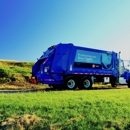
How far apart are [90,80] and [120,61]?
4.04 metres

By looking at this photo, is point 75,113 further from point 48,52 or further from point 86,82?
point 86,82

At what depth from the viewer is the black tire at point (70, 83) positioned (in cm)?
1482

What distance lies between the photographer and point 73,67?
50.4 feet

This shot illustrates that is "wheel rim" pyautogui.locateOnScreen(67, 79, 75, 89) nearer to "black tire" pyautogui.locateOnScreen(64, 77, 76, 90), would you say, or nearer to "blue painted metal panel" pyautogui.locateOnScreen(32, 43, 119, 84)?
"black tire" pyautogui.locateOnScreen(64, 77, 76, 90)

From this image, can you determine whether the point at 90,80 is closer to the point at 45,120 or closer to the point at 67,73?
the point at 67,73

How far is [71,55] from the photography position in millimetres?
15250

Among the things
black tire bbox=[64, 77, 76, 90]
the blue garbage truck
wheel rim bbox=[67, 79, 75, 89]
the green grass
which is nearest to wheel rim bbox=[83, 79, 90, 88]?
the blue garbage truck

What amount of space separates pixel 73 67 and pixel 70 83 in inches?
45.2

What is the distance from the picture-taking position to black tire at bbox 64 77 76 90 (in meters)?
14.8

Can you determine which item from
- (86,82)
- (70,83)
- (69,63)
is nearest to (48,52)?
(69,63)

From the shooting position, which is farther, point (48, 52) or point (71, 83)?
point (48, 52)

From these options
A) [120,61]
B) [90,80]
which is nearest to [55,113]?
[90,80]

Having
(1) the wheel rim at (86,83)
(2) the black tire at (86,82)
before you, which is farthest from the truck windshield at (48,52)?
(1) the wheel rim at (86,83)

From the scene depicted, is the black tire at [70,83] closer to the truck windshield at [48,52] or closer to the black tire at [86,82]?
the black tire at [86,82]
